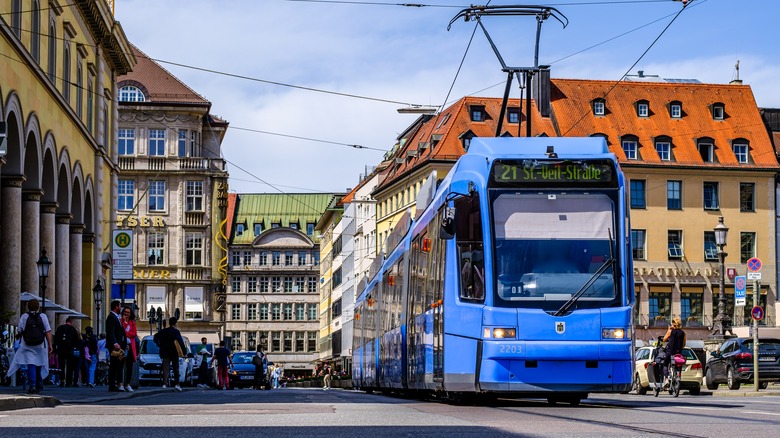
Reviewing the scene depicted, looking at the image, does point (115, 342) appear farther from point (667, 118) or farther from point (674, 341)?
point (667, 118)

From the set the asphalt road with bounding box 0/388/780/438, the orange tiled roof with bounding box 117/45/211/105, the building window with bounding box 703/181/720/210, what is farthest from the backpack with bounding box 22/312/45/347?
A: the orange tiled roof with bounding box 117/45/211/105

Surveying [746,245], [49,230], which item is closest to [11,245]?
[49,230]


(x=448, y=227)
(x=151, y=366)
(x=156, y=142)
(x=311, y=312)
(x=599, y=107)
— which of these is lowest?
(x=151, y=366)

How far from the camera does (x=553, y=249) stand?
17562mm

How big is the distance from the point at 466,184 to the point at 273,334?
421 feet

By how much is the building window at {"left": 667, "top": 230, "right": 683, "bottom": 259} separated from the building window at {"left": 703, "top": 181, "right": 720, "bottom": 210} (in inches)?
96.5

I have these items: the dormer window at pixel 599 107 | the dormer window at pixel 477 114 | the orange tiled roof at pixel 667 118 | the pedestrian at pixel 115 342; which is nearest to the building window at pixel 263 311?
the dormer window at pixel 477 114

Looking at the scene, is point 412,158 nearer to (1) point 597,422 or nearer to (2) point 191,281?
(2) point 191,281

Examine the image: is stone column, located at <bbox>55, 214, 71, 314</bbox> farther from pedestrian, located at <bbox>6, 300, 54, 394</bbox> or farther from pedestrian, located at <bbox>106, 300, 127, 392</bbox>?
pedestrian, located at <bbox>6, 300, 54, 394</bbox>

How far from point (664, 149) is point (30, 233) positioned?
5110 cm

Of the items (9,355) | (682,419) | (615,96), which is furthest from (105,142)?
(682,419)

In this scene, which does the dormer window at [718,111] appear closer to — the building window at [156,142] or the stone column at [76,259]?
the building window at [156,142]

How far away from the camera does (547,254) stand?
17531 mm

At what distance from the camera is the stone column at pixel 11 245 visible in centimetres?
3734
